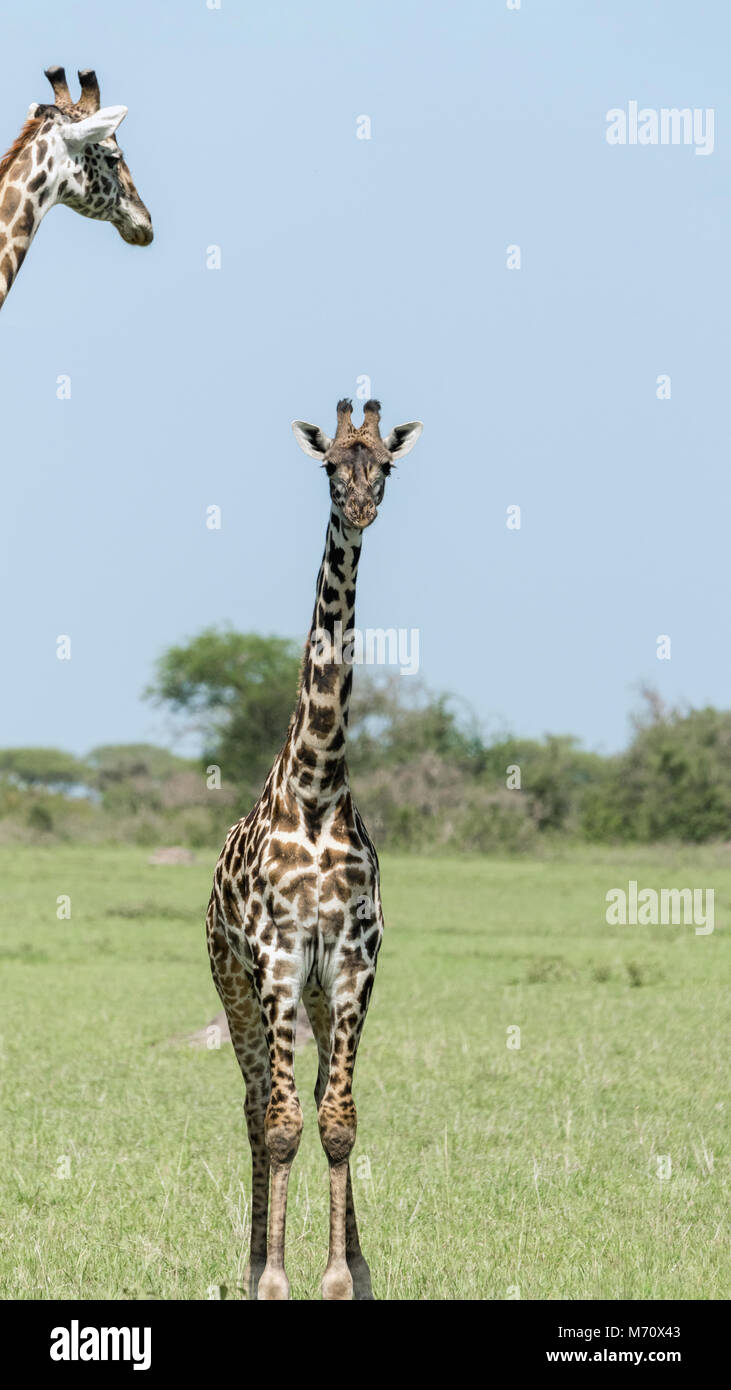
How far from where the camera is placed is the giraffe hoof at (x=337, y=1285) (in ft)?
20.3

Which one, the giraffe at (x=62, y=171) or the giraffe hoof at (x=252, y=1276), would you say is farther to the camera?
the giraffe hoof at (x=252, y=1276)

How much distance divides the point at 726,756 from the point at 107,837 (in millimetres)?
15320

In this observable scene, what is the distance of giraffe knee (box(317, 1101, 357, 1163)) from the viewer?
6297 mm

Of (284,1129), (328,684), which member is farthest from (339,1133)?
(328,684)

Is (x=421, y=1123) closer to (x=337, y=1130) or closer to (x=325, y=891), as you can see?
(x=337, y=1130)

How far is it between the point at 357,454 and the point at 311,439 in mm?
220

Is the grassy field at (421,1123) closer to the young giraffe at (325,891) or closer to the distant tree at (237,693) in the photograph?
the young giraffe at (325,891)

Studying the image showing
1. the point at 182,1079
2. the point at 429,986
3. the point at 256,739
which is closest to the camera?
the point at 182,1079

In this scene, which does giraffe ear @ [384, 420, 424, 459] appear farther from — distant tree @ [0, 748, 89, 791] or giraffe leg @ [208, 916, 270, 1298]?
distant tree @ [0, 748, 89, 791]

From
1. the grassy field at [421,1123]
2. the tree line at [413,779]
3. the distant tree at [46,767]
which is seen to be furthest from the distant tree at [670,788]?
the distant tree at [46,767]

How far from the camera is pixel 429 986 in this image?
17516 mm

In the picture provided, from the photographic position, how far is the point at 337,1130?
248 inches
